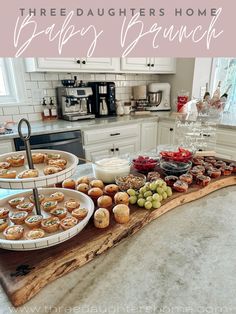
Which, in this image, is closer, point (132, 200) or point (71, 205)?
point (71, 205)

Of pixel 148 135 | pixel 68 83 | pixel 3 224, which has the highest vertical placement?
pixel 68 83

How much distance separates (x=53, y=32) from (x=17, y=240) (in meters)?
1.85

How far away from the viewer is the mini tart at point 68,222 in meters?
0.72

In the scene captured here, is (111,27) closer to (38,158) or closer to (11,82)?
(11,82)

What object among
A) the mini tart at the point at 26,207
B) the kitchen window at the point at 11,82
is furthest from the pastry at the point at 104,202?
the kitchen window at the point at 11,82

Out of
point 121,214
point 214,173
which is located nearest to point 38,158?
point 121,214

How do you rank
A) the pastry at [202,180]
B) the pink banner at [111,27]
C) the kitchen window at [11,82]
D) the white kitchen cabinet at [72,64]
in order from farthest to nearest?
the kitchen window at [11,82] < the white kitchen cabinet at [72,64] < the pink banner at [111,27] < the pastry at [202,180]

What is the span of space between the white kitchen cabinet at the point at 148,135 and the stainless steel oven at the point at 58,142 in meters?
0.91

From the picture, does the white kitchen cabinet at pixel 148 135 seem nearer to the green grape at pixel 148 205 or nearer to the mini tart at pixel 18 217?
the green grape at pixel 148 205

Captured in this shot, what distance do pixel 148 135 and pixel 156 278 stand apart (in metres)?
2.45

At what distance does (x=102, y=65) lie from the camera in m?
2.63

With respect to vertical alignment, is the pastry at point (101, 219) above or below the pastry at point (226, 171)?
above

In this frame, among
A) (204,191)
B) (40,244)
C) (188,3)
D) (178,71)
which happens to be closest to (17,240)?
(40,244)

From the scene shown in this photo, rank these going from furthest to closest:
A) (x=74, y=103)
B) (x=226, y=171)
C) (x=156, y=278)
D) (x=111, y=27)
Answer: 1. (x=74, y=103)
2. (x=111, y=27)
3. (x=226, y=171)
4. (x=156, y=278)
